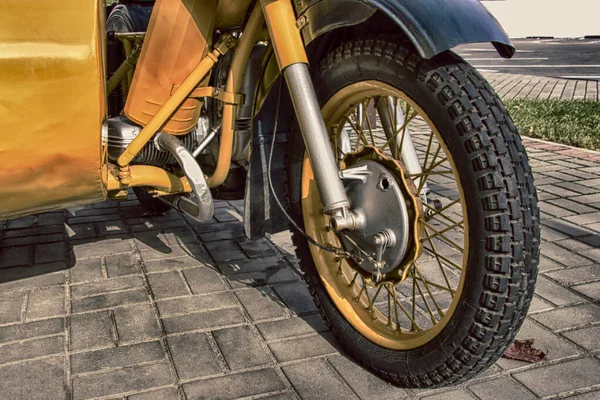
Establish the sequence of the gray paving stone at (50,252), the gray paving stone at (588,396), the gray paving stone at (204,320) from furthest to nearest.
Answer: the gray paving stone at (50,252)
the gray paving stone at (204,320)
the gray paving stone at (588,396)

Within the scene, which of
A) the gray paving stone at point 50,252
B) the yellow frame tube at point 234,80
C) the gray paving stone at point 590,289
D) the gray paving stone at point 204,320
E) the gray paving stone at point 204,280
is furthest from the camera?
the gray paving stone at point 50,252

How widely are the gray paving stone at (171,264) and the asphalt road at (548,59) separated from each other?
908 centimetres

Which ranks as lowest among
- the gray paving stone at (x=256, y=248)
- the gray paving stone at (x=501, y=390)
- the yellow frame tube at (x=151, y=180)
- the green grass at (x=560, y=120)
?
the gray paving stone at (x=256, y=248)

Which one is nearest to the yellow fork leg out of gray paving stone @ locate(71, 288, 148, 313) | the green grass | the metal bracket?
the metal bracket

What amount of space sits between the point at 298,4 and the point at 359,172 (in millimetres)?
539

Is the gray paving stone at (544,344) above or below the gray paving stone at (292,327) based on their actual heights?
above

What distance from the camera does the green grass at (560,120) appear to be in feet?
19.9

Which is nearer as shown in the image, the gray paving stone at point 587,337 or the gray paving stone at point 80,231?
the gray paving stone at point 587,337

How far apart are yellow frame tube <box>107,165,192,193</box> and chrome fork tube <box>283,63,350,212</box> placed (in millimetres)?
768

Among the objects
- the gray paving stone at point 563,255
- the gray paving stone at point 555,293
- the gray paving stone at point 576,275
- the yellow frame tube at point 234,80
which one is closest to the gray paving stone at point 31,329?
the yellow frame tube at point 234,80

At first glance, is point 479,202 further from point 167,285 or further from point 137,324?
point 167,285

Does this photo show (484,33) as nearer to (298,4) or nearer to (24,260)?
(298,4)

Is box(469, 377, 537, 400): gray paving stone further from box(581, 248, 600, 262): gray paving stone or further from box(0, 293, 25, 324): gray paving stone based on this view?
box(0, 293, 25, 324): gray paving stone

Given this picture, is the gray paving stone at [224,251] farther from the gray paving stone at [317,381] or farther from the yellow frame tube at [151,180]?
the gray paving stone at [317,381]
